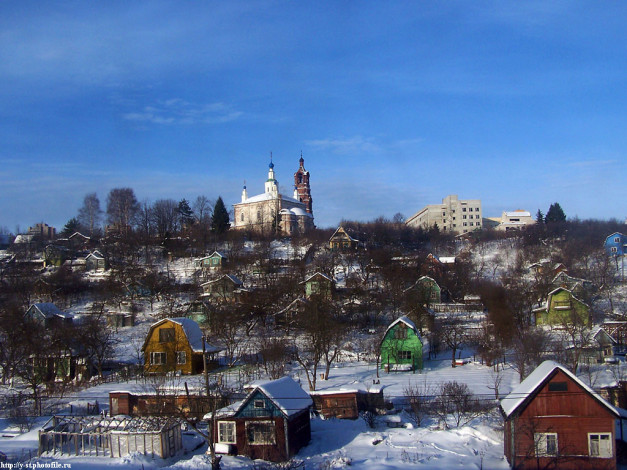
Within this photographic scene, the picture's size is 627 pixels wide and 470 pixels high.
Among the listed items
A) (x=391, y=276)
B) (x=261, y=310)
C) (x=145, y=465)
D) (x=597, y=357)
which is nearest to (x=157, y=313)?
(x=261, y=310)

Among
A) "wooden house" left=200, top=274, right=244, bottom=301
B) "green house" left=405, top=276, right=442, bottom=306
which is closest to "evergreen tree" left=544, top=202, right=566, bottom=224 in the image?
"green house" left=405, top=276, right=442, bottom=306

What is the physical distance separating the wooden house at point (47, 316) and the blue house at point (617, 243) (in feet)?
130

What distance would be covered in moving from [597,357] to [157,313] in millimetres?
23175

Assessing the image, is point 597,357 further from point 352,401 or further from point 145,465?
point 145,465

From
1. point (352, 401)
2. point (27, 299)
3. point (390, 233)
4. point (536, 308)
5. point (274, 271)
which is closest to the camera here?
point (352, 401)

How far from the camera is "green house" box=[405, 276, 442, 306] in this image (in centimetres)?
3165

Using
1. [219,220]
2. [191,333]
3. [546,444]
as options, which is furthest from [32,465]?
[219,220]

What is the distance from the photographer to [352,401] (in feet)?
54.3

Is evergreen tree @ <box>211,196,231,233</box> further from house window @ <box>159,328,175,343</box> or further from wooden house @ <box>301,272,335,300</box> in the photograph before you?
house window @ <box>159,328,175,343</box>

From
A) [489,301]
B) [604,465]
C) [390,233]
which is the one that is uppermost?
Answer: [390,233]

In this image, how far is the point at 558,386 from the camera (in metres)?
12.8

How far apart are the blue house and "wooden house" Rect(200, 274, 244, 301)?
97.7 feet

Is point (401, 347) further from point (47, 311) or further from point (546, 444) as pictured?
point (47, 311)

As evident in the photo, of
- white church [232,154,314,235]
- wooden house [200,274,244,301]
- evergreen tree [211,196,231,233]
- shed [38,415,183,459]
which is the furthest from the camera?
white church [232,154,314,235]
